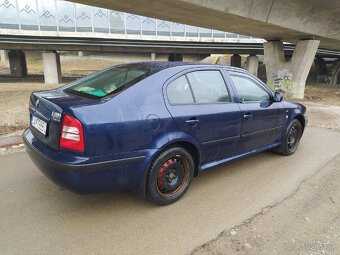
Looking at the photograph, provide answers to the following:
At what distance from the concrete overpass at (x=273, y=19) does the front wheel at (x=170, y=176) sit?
6534 mm

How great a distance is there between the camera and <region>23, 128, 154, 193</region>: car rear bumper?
8.38 feet

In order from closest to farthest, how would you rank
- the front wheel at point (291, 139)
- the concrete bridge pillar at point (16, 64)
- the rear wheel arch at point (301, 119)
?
the front wheel at point (291, 139)
the rear wheel arch at point (301, 119)
the concrete bridge pillar at point (16, 64)

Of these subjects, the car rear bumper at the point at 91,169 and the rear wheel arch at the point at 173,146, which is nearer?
the car rear bumper at the point at 91,169

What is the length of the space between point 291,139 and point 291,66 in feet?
38.6

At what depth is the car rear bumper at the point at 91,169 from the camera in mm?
2553

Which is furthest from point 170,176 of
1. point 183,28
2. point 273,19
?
point 183,28

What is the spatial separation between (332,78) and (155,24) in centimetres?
2619

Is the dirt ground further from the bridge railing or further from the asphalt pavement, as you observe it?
the bridge railing

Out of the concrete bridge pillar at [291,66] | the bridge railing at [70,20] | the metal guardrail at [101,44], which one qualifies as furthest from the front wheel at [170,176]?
the metal guardrail at [101,44]

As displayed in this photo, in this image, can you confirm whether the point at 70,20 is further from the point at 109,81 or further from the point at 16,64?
the point at 109,81

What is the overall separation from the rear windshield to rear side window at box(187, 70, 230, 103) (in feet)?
1.93

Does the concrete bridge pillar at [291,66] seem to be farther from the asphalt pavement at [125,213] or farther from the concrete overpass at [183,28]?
the asphalt pavement at [125,213]

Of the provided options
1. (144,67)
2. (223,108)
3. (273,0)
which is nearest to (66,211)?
(144,67)

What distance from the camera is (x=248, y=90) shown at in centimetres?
410
